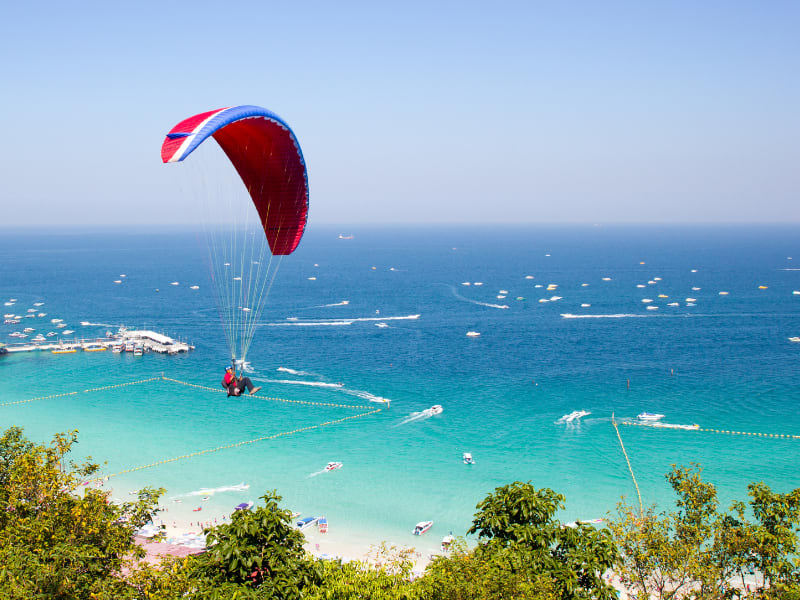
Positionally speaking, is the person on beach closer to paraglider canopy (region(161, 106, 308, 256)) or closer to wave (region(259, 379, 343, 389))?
paraglider canopy (region(161, 106, 308, 256))

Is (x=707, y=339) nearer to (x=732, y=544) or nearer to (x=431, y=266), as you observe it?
(x=732, y=544)

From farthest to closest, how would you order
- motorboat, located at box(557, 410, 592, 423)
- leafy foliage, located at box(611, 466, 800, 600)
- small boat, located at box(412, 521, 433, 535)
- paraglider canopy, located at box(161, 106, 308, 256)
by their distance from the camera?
motorboat, located at box(557, 410, 592, 423), small boat, located at box(412, 521, 433, 535), paraglider canopy, located at box(161, 106, 308, 256), leafy foliage, located at box(611, 466, 800, 600)

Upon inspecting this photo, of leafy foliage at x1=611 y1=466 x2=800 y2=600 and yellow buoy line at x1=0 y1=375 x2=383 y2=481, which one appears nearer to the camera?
leafy foliage at x1=611 y1=466 x2=800 y2=600

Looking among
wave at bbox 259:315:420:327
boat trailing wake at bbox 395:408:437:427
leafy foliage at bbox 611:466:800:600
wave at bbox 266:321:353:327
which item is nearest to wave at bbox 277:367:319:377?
boat trailing wake at bbox 395:408:437:427

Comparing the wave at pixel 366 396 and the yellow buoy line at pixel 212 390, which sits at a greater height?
the wave at pixel 366 396

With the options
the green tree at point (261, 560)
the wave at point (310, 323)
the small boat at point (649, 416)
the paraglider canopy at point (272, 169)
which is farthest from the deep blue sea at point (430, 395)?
the paraglider canopy at point (272, 169)

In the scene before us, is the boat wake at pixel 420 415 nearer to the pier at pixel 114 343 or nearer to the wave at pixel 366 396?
the wave at pixel 366 396
